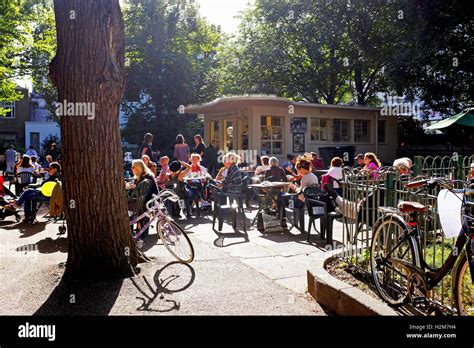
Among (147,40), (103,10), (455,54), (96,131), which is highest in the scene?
(147,40)

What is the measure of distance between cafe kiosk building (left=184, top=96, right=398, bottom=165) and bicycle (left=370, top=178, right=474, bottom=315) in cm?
Result: 1339

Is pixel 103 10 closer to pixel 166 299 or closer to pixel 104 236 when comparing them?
pixel 104 236

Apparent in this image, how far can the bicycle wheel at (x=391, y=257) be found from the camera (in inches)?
157

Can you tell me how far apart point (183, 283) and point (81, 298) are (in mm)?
1109

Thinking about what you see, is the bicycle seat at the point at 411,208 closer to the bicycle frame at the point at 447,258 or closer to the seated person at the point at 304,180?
the bicycle frame at the point at 447,258

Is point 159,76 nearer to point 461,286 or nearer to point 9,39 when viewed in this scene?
point 9,39

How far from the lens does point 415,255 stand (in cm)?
384

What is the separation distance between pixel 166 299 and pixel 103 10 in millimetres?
3225

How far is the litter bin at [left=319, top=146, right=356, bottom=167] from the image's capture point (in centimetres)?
2064

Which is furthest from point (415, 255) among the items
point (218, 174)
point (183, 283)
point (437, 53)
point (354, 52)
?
point (354, 52)

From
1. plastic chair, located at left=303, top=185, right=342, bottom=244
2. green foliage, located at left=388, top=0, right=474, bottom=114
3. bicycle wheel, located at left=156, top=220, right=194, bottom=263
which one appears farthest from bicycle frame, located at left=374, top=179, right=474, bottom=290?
green foliage, located at left=388, top=0, right=474, bottom=114

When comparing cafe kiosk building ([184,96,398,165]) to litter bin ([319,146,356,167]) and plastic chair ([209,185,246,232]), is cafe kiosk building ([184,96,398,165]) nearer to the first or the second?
litter bin ([319,146,356,167])
